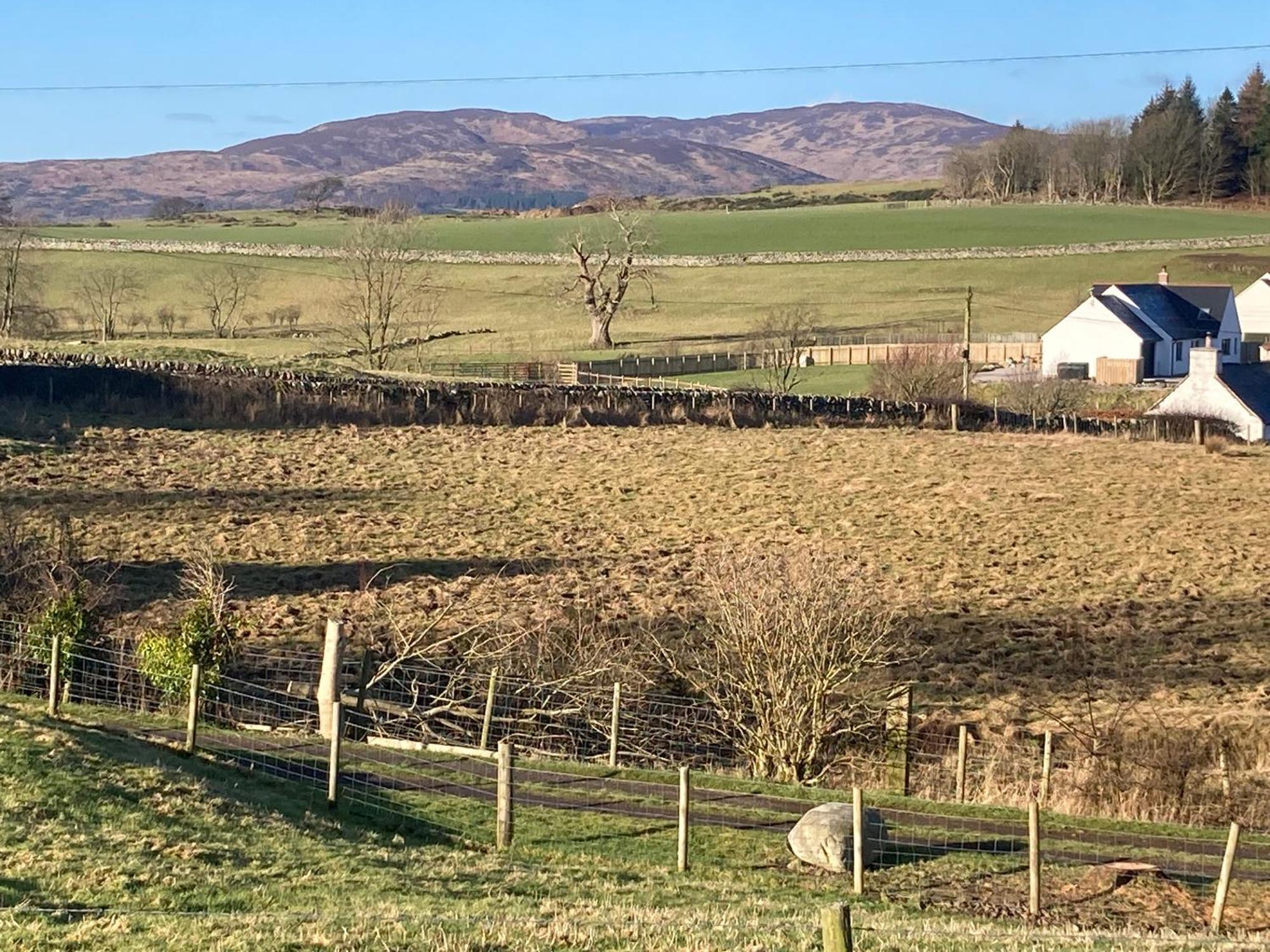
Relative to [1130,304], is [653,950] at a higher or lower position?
lower

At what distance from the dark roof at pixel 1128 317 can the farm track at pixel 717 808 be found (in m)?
56.6

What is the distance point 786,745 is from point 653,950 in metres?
8.28

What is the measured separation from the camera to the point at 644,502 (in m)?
33.4

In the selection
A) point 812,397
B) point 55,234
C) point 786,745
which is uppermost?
point 55,234

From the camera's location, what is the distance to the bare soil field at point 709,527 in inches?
902

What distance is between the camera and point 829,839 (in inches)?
492

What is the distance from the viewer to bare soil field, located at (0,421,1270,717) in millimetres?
22922

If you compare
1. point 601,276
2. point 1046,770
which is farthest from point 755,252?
point 1046,770

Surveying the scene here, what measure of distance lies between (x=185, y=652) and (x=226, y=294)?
72.9 metres

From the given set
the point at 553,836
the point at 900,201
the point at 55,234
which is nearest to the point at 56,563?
the point at 553,836

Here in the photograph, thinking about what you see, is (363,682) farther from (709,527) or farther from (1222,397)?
(1222,397)

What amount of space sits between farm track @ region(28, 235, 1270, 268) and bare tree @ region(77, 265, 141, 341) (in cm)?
1466

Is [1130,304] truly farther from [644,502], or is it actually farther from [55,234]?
[55,234]

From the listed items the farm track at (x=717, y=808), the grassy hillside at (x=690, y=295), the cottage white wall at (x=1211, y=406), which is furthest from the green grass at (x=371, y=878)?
the grassy hillside at (x=690, y=295)
